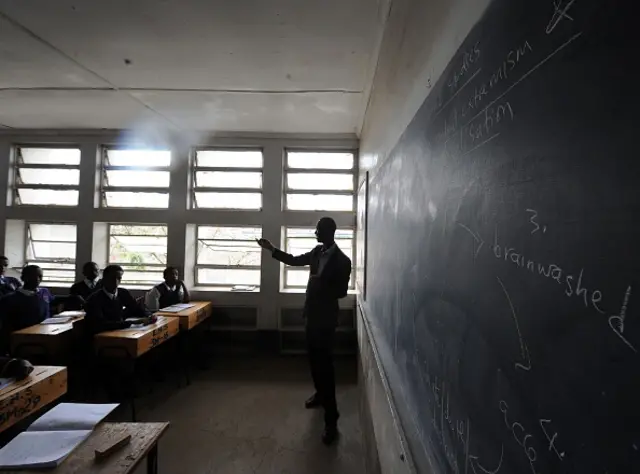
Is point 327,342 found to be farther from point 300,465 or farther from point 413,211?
point 413,211

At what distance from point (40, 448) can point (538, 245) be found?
170cm

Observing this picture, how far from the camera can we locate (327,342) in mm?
2705

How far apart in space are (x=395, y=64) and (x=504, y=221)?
1480mm

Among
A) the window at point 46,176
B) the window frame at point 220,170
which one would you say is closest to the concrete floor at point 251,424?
the window frame at point 220,170

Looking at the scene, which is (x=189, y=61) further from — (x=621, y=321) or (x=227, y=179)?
(x=621, y=321)

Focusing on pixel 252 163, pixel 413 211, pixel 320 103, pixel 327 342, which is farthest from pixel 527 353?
pixel 252 163

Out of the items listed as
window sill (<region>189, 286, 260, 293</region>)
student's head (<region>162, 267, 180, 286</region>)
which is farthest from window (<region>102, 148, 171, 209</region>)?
window sill (<region>189, 286, 260, 293</region>)

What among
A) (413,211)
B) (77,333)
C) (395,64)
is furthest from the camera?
(77,333)

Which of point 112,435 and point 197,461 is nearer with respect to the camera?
point 112,435

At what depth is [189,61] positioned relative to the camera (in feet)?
9.05

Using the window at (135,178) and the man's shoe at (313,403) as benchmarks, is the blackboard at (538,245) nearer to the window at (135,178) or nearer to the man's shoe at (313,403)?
the man's shoe at (313,403)

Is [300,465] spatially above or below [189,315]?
below

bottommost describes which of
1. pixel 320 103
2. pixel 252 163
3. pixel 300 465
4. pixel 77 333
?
pixel 300 465

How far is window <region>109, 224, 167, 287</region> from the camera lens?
4977 mm
